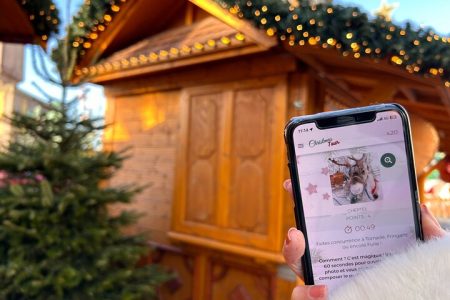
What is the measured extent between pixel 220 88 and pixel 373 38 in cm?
170

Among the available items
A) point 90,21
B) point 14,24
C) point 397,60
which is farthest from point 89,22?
point 397,60

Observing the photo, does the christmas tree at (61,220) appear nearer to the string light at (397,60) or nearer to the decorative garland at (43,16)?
the decorative garland at (43,16)

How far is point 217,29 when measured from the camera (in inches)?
154

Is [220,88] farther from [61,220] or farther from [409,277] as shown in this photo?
[409,277]

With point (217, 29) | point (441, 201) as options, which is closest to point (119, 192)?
point (217, 29)

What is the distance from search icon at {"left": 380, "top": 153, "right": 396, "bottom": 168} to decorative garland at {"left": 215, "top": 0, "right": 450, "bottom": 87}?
1792mm

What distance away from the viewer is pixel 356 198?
0.93m

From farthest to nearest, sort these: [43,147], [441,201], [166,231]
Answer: [441,201]
[166,231]
[43,147]

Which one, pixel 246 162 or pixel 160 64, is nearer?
pixel 246 162

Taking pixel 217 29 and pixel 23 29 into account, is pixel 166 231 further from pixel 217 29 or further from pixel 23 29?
pixel 23 29

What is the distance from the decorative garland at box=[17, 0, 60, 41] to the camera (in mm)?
3615

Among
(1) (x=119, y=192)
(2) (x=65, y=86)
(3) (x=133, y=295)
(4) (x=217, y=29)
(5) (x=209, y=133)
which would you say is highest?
(4) (x=217, y=29)

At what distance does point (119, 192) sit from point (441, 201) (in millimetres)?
8033

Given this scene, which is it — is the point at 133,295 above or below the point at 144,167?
below
